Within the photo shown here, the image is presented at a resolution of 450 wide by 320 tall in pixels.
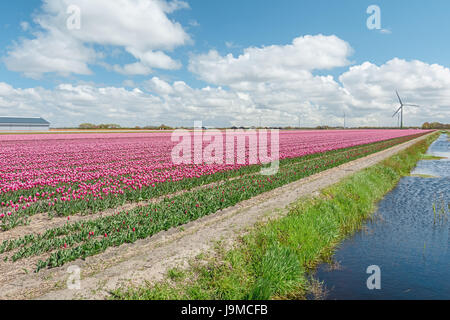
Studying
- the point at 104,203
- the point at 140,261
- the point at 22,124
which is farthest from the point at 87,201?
the point at 22,124

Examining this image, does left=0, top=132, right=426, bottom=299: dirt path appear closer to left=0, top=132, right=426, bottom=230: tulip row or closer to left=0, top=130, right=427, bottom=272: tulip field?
left=0, top=130, right=427, bottom=272: tulip field

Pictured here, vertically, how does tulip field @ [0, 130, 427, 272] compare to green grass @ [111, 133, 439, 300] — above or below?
above

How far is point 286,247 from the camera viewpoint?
7.47 metres

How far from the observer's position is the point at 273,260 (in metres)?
6.77

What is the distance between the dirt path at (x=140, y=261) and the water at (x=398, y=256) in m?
2.73

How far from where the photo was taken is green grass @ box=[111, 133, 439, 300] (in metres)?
5.54

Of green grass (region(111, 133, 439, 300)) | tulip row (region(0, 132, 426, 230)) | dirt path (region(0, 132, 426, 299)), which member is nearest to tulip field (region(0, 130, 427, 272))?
tulip row (region(0, 132, 426, 230))

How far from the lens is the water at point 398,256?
6383 millimetres

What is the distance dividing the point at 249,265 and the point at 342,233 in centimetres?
504

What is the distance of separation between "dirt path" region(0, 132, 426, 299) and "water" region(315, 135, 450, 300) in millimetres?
2733

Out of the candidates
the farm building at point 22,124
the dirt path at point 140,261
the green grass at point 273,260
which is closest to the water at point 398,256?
the green grass at point 273,260

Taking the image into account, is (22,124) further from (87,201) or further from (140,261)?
(140,261)

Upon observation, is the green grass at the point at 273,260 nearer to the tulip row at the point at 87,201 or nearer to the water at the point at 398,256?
the water at the point at 398,256
